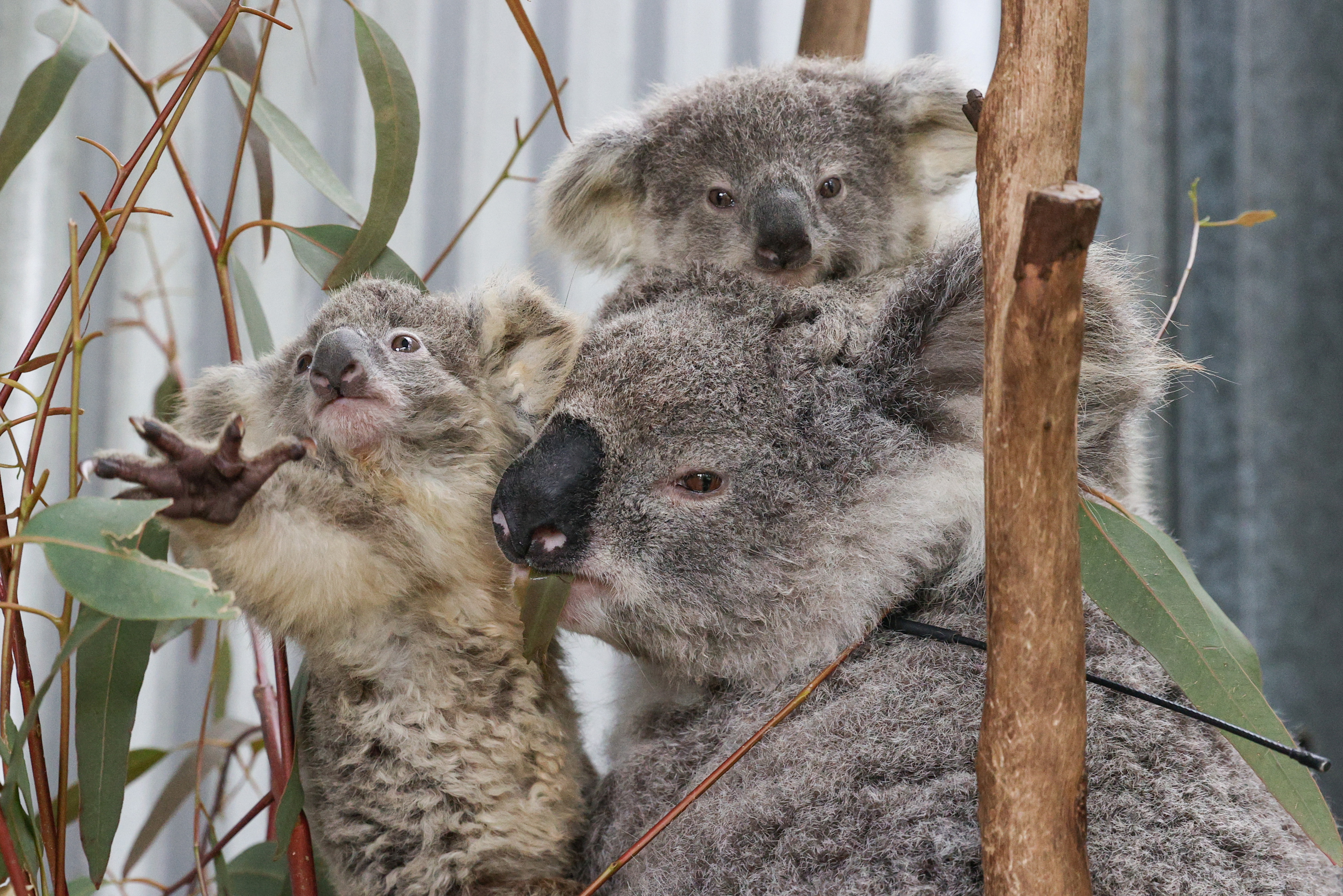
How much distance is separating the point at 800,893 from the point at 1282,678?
2131mm

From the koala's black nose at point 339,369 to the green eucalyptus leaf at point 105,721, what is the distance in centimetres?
27

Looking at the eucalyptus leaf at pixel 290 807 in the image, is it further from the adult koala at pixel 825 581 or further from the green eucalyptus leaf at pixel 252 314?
the green eucalyptus leaf at pixel 252 314

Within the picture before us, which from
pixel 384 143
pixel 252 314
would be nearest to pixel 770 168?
pixel 384 143

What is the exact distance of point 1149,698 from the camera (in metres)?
0.85

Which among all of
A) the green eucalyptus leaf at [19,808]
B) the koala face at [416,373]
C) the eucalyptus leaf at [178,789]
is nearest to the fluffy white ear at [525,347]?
the koala face at [416,373]

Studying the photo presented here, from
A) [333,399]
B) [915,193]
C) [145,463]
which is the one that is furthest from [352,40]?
[145,463]

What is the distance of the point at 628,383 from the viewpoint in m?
1.10

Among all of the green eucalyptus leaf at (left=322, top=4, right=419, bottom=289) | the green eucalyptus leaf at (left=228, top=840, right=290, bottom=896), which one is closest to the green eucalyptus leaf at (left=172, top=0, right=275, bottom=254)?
the green eucalyptus leaf at (left=322, top=4, right=419, bottom=289)

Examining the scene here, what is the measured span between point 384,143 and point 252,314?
293 mm

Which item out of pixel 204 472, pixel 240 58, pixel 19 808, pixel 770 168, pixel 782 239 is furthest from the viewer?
pixel 770 168

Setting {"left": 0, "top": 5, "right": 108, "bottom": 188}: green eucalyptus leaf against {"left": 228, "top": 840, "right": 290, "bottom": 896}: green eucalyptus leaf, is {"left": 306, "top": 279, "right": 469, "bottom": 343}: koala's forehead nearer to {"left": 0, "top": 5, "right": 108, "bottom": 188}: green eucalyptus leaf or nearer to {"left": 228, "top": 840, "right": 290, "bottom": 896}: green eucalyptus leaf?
{"left": 0, "top": 5, "right": 108, "bottom": 188}: green eucalyptus leaf

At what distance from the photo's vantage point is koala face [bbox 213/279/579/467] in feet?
3.33

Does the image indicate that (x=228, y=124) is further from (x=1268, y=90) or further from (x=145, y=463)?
(x=1268, y=90)

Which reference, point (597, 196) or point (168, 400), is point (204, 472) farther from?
point (597, 196)
